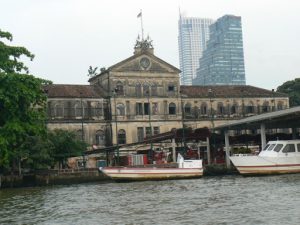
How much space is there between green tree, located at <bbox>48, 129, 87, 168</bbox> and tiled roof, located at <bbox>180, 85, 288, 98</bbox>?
23.0m

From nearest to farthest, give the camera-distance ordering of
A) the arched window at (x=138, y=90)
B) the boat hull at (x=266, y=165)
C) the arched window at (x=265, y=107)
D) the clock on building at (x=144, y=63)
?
1. the boat hull at (x=266, y=165)
2. the clock on building at (x=144, y=63)
3. the arched window at (x=138, y=90)
4. the arched window at (x=265, y=107)

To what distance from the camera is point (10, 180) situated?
44.6 meters

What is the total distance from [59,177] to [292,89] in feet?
179

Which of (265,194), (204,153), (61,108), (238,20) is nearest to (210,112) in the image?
(204,153)

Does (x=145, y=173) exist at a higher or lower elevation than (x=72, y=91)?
lower

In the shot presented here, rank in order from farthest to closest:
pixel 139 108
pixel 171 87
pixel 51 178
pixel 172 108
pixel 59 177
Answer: pixel 172 108 → pixel 171 87 → pixel 139 108 → pixel 59 177 → pixel 51 178

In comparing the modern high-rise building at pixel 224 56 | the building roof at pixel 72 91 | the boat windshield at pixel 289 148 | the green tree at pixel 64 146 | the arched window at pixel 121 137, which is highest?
the modern high-rise building at pixel 224 56

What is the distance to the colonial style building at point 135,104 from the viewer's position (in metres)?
67.3

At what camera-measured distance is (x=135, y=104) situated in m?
70.4

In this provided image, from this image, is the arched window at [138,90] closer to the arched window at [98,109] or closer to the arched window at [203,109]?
the arched window at [98,109]

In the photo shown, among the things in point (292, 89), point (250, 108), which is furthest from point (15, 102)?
point (292, 89)

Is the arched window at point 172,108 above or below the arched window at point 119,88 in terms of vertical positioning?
below

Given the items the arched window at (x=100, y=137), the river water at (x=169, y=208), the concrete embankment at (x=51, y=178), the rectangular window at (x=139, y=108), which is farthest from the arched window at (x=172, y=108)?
the river water at (x=169, y=208)

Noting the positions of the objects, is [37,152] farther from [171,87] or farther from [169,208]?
[171,87]
